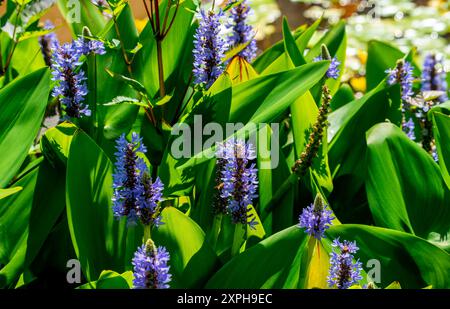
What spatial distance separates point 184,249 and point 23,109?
2.02 feet

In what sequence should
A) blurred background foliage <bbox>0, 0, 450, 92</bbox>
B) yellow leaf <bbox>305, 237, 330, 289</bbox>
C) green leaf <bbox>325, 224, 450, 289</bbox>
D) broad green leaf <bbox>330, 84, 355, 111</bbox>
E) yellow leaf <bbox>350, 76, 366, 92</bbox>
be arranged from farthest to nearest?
1. blurred background foliage <bbox>0, 0, 450, 92</bbox>
2. yellow leaf <bbox>350, 76, 366, 92</bbox>
3. broad green leaf <bbox>330, 84, 355, 111</bbox>
4. green leaf <bbox>325, 224, 450, 289</bbox>
5. yellow leaf <bbox>305, 237, 330, 289</bbox>

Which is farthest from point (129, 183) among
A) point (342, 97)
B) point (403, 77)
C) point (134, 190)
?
point (342, 97)

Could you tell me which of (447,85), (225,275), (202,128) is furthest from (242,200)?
(447,85)

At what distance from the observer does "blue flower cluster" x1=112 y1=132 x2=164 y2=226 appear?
4.57ft

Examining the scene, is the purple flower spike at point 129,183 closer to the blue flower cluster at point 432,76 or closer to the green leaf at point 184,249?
the green leaf at point 184,249

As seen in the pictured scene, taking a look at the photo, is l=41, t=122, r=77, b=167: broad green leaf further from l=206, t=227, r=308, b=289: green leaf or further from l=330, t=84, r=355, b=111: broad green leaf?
l=330, t=84, r=355, b=111: broad green leaf

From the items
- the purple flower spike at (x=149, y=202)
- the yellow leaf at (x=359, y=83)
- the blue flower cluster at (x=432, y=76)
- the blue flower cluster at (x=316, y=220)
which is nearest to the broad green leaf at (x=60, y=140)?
the purple flower spike at (x=149, y=202)

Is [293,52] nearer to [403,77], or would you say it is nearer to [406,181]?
[403,77]

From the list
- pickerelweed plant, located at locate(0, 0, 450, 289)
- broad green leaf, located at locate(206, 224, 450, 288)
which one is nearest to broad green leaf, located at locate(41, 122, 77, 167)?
pickerelweed plant, located at locate(0, 0, 450, 289)

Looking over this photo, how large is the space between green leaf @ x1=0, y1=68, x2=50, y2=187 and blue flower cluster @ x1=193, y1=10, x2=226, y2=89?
1.35ft

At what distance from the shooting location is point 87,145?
1.64m

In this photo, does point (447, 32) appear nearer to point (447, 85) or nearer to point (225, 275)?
point (447, 85)

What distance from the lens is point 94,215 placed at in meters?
1.64
